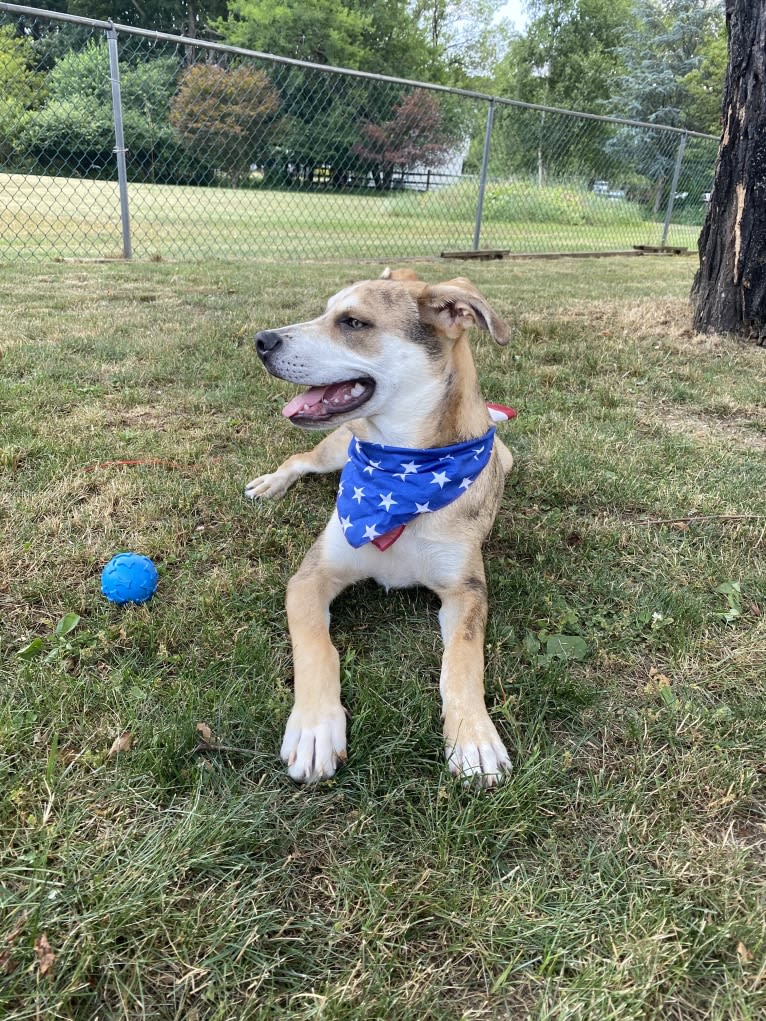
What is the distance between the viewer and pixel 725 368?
602 centimetres

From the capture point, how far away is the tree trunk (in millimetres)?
5887

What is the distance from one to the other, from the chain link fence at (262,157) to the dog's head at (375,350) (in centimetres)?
849

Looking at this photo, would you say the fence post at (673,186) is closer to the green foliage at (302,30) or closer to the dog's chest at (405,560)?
the dog's chest at (405,560)

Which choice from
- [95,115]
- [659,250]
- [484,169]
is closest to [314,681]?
[95,115]

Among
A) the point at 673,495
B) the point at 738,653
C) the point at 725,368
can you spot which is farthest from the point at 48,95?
the point at 738,653

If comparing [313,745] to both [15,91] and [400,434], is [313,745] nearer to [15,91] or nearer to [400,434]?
[400,434]

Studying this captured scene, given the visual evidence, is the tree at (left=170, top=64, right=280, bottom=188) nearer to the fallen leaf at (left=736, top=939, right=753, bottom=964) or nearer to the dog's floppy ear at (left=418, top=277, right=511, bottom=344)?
the dog's floppy ear at (left=418, top=277, right=511, bottom=344)

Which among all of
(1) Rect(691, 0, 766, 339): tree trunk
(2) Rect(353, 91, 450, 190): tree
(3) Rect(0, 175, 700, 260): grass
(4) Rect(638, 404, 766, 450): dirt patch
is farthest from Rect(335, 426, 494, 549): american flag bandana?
(2) Rect(353, 91, 450, 190): tree

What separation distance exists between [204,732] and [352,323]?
72.4 inches

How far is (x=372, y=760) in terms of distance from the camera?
6.35ft

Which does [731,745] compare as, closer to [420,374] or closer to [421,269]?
[420,374]

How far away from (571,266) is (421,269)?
Result: 4.31m

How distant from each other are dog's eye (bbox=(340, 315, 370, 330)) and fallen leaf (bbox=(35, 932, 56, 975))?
238cm

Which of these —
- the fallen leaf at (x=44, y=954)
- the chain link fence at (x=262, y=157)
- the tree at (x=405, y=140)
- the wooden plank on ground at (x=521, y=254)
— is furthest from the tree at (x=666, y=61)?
the fallen leaf at (x=44, y=954)
